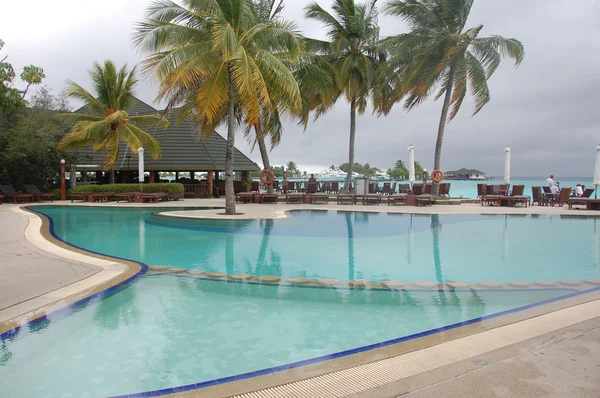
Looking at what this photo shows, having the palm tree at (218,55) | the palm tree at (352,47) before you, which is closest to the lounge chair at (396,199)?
the palm tree at (352,47)

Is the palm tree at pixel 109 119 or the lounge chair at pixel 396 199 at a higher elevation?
the palm tree at pixel 109 119

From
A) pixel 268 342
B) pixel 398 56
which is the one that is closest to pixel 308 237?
pixel 268 342

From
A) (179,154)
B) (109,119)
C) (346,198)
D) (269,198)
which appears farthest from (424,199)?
(109,119)

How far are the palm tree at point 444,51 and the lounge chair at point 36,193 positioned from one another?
1935cm

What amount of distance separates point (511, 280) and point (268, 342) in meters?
4.39

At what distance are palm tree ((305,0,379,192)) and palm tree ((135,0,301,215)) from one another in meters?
7.40

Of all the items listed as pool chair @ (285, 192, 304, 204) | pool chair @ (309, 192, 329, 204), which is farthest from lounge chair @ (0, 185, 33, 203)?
pool chair @ (309, 192, 329, 204)

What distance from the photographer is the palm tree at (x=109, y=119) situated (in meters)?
21.5

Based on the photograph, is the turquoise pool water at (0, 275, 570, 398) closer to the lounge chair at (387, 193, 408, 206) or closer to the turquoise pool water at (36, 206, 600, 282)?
the turquoise pool water at (36, 206, 600, 282)

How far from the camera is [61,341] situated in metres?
4.16

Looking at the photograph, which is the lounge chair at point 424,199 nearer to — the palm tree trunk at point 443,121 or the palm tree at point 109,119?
the palm tree trunk at point 443,121

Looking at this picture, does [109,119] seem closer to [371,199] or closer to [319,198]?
[319,198]

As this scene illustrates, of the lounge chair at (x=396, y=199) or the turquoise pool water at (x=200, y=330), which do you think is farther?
the lounge chair at (x=396, y=199)

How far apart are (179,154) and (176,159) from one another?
56cm
